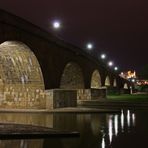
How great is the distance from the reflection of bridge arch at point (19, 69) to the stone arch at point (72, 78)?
65.5ft

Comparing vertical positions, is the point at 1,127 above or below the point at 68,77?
below

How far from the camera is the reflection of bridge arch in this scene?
129 ft

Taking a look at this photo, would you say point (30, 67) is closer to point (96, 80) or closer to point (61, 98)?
point (61, 98)

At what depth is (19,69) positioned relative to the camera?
138 feet

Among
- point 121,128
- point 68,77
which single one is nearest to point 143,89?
point 68,77

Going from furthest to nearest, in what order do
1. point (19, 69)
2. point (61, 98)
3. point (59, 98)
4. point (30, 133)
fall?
point (61, 98) → point (59, 98) → point (19, 69) → point (30, 133)

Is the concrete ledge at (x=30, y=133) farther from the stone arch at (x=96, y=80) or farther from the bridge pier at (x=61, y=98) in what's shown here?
the stone arch at (x=96, y=80)

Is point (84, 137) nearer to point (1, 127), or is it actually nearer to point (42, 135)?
point (42, 135)

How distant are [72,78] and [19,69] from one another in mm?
24285

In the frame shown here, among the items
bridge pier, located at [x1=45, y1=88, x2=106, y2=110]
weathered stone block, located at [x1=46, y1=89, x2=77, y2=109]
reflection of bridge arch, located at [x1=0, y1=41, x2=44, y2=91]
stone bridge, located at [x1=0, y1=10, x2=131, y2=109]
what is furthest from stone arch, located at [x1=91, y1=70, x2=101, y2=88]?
reflection of bridge arch, located at [x1=0, y1=41, x2=44, y2=91]

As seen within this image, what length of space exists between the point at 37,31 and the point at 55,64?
7616 millimetres

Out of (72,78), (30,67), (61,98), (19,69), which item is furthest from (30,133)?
(72,78)

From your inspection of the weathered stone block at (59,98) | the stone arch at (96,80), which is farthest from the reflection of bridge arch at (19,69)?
the stone arch at (96,80)

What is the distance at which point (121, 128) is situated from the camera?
25.4 m
